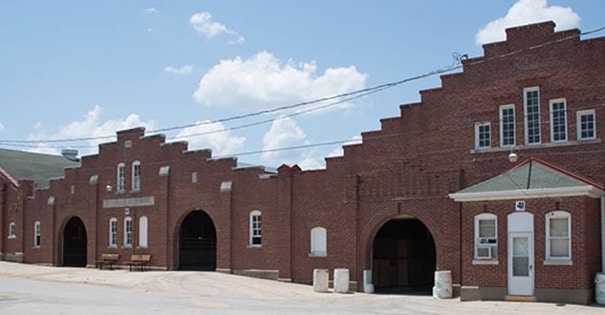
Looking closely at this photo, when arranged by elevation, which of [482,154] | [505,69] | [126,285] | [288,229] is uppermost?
[505,69]

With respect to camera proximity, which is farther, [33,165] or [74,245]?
[33,165]

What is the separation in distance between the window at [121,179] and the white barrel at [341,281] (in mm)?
17014

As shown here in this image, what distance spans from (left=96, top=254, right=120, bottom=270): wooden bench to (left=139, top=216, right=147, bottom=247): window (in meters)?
1.97

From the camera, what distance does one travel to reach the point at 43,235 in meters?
47.7

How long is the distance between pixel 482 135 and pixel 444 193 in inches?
103

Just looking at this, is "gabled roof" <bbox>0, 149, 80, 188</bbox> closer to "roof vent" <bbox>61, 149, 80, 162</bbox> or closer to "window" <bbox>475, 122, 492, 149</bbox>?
"roof vent" <bbox>61, 149, 80, 162</bbox>

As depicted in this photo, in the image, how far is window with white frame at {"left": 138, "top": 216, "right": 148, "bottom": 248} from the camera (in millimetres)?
41719

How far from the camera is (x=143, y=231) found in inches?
1649

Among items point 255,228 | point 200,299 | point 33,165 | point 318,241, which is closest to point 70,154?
point 33,165

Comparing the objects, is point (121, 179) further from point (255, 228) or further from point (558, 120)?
point (558, 120)

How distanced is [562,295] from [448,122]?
317 inches

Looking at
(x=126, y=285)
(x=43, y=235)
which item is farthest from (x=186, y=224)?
(x=126, y=285)

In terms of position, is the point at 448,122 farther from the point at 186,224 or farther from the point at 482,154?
the point at 186,224

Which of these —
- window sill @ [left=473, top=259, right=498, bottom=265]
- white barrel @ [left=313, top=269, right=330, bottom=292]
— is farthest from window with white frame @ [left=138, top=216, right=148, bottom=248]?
window sill @ [left=473, top=259, right=498, bottom=265]
